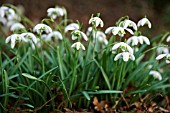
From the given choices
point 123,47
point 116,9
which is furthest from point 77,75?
point 116,9

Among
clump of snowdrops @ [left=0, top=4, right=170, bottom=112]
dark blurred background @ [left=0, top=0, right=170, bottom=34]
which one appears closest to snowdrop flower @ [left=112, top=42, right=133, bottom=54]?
clump of snowdrops @ [left=0, top=4, right=170, bottom=112]

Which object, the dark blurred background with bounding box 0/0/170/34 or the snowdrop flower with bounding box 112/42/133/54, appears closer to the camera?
the snowdrop flower with bounding box 112/42/133/54

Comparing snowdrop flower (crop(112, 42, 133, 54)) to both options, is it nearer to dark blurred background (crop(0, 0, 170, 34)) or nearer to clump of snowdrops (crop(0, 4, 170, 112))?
clump of snowdrops (crop(0, 4, 170, 112))

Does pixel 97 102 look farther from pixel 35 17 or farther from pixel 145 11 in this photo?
pixel 145 11

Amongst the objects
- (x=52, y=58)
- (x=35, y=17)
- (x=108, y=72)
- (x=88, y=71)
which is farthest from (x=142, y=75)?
(x=35, y=17)

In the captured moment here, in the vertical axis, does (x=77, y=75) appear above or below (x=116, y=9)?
below

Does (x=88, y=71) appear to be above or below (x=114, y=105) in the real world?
above

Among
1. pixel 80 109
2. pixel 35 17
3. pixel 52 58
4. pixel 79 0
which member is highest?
pixel 79 0

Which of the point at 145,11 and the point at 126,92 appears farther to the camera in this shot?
the point at 145,11

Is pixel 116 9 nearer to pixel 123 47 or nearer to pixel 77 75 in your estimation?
pixel 77 75
